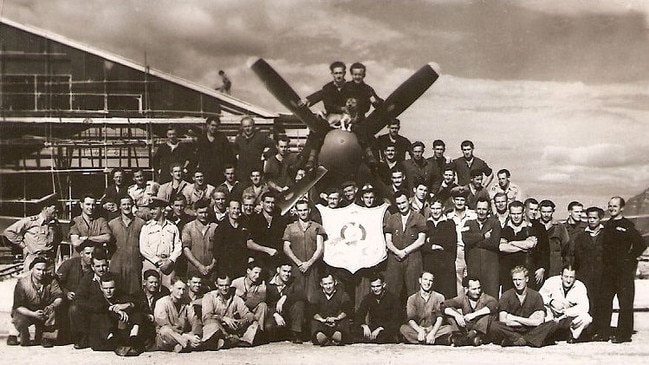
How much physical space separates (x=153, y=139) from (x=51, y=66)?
1.17 meters

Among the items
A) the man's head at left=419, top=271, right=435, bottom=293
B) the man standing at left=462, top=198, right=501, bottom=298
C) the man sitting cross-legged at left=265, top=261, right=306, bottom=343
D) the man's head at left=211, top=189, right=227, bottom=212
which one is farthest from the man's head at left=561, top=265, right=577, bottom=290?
the man's head at left=211, top=189, right=227, bottom=212

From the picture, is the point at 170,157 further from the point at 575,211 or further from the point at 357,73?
the point at 575,211

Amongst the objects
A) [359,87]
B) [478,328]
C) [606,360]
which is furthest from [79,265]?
[606,360]

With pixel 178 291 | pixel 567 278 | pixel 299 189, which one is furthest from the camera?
pixel 299 189

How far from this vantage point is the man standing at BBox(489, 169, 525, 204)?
225 inches

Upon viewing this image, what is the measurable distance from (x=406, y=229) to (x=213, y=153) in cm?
179

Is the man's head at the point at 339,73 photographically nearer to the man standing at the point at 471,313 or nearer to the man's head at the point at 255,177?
the man's head at the point at 255,177

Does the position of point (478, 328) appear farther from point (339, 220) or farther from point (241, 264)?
point (241, 264)

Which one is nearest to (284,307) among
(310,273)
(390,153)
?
A: (310,273)

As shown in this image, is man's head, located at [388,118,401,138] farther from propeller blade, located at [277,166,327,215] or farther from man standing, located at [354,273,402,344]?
man standing, located at [354,273,402,344]

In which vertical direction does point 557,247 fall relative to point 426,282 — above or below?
above

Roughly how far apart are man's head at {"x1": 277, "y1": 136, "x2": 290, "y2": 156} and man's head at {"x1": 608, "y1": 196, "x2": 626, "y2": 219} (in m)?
2.79

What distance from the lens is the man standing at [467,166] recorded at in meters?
5.79

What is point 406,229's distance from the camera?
5480mm
